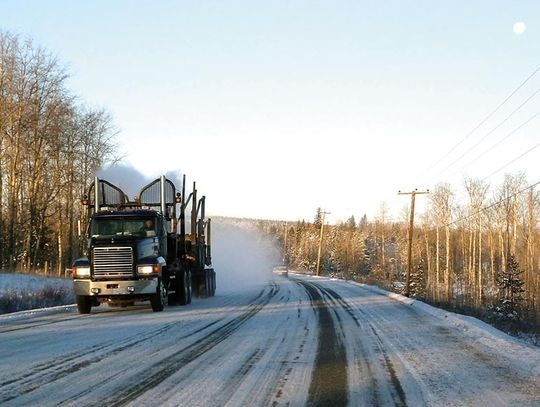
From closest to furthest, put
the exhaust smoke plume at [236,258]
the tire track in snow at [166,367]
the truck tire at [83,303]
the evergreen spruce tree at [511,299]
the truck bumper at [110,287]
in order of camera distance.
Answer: the tire track in snow at [166,367] < the truck bumper at [110,287] < the truck tire at [83,303] < the evergreen spruce tree at [511,299] < the exhaust smoke plume at [236,258]

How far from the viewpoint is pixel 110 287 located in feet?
51.9

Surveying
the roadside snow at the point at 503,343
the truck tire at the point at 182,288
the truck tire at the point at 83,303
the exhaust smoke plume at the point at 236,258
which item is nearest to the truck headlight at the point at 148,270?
the truck tire at the point at 83,303

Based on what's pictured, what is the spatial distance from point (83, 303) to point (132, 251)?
2280 millimetres

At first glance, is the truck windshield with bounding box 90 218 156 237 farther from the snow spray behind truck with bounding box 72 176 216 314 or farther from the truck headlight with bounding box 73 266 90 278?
the truck headlight with bounding box 73 266 90 278

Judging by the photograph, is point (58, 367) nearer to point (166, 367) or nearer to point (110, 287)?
point (166, 367)

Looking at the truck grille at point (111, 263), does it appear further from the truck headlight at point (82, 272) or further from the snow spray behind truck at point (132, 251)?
the truck headlight at point (82, 272)

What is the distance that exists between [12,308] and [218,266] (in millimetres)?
27085

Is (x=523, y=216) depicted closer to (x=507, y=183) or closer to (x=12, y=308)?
(x=507, y=183)

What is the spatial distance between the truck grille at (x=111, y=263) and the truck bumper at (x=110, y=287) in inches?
9.2

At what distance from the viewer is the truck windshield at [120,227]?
1693 centimetres

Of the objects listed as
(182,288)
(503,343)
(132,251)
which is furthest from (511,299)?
(132,251)

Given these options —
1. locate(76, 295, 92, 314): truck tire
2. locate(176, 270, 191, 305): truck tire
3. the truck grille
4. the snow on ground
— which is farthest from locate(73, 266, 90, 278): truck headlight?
locate(176, 270, 191, 305): truck tire

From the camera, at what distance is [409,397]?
6.53 meters

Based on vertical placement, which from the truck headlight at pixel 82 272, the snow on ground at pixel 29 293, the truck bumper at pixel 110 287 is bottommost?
the snow on ground at pixel 29 293
